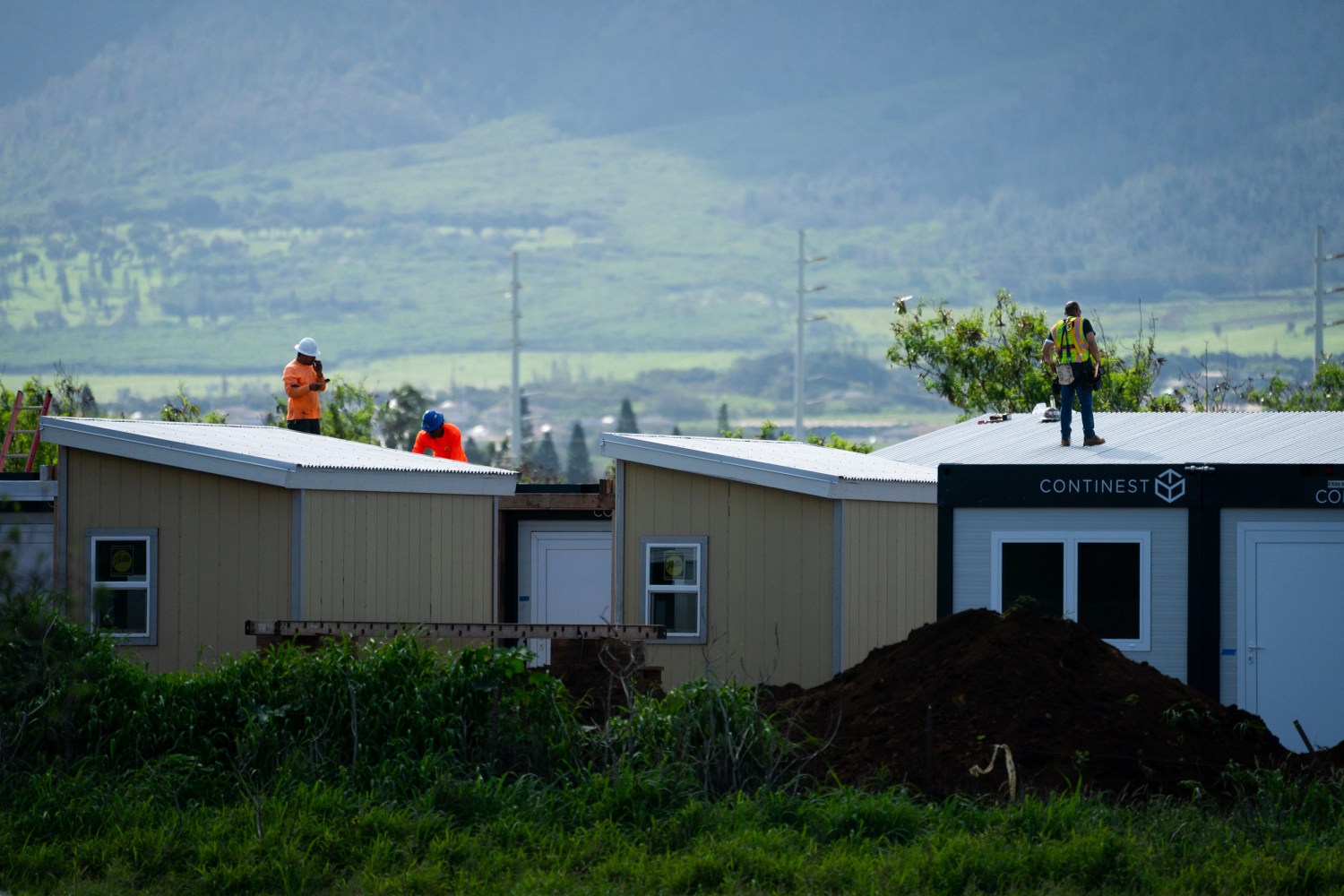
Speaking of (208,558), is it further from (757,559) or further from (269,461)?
(757,559)

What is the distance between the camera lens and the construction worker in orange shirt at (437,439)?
18078 millimetres

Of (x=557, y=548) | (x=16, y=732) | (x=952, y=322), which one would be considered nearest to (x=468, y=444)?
(x=952, y=322)

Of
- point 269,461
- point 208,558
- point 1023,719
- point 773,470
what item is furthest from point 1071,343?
point 208,558

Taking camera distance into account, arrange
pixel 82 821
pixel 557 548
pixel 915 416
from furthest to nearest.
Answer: pixel 915 416, pixel 557 548, pixel 82 821

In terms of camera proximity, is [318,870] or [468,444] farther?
[468,444]

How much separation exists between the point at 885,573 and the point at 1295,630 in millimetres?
3716

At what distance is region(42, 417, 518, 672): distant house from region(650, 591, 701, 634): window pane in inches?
80.6

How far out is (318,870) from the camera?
8.64 metres

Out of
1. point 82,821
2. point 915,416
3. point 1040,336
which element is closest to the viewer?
point 82,821

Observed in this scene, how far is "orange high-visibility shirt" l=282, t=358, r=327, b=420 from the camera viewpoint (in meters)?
18.5

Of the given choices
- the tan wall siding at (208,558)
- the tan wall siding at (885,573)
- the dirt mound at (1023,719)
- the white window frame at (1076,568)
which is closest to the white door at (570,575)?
the tan wall siding at (885,573)

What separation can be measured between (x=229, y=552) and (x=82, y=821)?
490cm

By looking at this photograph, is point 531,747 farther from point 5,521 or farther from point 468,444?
point 468,444

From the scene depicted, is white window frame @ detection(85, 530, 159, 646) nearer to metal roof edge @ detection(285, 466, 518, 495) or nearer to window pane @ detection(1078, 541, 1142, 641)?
metal roof edge @ detection(285, 466, 518, 495)
